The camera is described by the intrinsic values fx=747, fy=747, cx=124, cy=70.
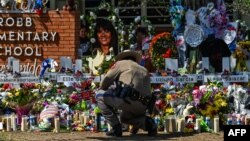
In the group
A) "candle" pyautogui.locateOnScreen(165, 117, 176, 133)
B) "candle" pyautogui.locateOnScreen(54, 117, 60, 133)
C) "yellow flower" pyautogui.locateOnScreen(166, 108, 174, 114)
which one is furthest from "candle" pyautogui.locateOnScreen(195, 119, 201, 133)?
"candle" pyautogui.locateOnScreen(54, 117, 60, 133)

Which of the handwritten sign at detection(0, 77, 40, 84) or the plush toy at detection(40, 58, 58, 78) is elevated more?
the plush toy at detection(40, 58, 58, 78)

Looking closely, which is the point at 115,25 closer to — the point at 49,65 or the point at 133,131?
the point at 49,65

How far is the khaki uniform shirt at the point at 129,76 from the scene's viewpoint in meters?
10.5

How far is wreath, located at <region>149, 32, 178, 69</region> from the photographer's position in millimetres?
13624

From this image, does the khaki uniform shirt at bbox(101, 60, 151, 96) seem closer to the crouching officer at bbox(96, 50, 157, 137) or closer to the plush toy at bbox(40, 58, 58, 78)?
the crouching officer at bbox(96, 50, 157, 137)

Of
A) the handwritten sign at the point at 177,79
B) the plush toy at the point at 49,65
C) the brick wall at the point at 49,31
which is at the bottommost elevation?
the handwritten sign at the point at 177,79

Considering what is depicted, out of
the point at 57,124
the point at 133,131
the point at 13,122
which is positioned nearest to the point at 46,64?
the point at 13,122

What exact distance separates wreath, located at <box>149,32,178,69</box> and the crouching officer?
9.39 ft

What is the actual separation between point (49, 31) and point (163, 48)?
6.99 ft

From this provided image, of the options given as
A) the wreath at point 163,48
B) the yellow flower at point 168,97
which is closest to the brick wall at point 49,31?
the wreath at point 163,48

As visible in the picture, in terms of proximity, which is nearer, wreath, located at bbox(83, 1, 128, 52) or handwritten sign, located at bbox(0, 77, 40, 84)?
handwritten sign, located at bbox(0, 77, 40, 84)

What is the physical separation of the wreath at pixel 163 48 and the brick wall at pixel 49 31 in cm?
144

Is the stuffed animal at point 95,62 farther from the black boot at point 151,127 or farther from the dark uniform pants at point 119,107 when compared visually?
the black boot at point 151,127

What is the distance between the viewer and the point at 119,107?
10523 millimetres
